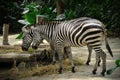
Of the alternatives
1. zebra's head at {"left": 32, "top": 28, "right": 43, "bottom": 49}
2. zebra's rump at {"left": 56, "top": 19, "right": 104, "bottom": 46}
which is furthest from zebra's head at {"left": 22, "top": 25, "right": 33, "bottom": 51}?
zebra's rump at {"left": 56, "top": 19, "right": 104, "bottom": 46}

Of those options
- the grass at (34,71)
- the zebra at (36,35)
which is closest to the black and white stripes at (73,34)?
the zebra at (36,35)

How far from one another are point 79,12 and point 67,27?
36.1 feet

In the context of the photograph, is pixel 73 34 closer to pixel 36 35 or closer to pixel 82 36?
pixel 82 36

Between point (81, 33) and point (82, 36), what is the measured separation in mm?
85

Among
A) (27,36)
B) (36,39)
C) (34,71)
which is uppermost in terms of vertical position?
(27,36)

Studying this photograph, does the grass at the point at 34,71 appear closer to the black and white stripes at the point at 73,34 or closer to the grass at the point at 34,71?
the grass at the point at 34,71

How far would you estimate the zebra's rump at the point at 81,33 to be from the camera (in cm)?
823

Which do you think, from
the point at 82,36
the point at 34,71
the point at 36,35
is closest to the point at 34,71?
the point at 34,71

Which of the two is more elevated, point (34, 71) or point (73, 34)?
point (73, 34)

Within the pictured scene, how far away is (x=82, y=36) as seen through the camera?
8.40 metres

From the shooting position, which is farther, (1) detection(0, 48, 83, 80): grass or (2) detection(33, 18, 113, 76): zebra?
(1) detection(0, 48, 83, 80): grass

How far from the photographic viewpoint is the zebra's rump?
823 centimetres

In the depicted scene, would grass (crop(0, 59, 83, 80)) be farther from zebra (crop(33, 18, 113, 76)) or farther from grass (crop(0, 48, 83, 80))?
zebra (crop(33, 18, 113, 76))

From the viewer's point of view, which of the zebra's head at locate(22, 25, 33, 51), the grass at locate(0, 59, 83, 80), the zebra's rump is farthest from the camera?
the zebra's head at locate(22, 25, 33, 51)
